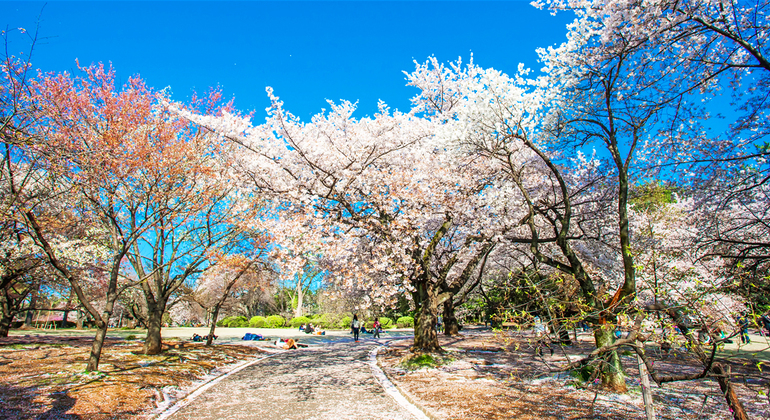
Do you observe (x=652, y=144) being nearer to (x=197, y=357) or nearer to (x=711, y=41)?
(x=711, y=41)

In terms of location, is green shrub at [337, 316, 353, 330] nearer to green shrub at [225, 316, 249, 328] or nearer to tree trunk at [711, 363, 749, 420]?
green shrub at [225, 316, 249, 328]

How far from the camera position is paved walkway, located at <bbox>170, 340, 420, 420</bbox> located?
6285 mm

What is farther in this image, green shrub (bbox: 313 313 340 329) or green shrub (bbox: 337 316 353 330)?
green shrub (bbox: 313 313 340 329)

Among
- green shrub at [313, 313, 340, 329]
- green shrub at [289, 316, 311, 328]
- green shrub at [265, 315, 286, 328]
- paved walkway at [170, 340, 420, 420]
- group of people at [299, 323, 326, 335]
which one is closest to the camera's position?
paved walkway at [170, 340, 420, 420]

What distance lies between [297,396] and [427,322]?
18.5ft

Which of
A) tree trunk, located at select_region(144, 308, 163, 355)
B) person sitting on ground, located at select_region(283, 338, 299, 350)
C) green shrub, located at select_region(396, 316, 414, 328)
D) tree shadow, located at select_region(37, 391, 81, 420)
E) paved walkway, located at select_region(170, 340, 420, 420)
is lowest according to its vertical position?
green shrub, located at select_region(396, 316, 414, 328)

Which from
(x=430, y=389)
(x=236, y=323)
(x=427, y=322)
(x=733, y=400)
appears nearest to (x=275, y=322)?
(x=236, y=323)

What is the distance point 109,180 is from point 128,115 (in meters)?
2.56

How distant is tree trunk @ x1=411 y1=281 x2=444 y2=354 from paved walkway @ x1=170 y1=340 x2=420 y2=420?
1.97 m

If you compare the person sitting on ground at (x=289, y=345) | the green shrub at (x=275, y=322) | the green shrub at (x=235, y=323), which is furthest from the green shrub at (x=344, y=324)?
the person sitting on ground at (x=289, y=345)

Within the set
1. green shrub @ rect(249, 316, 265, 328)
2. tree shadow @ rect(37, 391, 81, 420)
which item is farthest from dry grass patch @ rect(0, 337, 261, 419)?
green shrub @ rect(249, 316, 265, 328)

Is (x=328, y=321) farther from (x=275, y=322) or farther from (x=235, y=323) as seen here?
(x=235, y=323)

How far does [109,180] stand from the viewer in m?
8.83

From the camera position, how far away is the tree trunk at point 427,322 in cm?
1198
